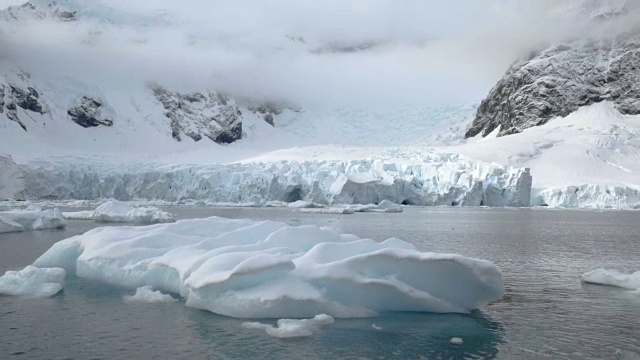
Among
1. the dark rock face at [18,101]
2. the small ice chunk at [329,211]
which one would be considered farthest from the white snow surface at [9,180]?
the dark rock face at [18,101]

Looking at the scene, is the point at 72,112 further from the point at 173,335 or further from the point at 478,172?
the point at 173,335

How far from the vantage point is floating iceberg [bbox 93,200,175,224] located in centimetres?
2700

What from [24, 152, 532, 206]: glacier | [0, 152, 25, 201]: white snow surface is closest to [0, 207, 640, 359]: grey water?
[24, 152, 532, 206]: glacier

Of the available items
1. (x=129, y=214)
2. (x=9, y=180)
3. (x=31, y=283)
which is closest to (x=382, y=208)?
(x=129, y=214)

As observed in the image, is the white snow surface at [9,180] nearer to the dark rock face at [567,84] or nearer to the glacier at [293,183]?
the glacier at [293,183]

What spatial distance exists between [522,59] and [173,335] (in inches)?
4870

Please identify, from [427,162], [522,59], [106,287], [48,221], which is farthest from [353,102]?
[106,287]

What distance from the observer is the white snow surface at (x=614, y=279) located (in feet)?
39.0

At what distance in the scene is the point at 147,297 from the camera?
10.1m

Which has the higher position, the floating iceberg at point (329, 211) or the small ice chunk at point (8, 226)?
the small ice chunk at point (8, 226)

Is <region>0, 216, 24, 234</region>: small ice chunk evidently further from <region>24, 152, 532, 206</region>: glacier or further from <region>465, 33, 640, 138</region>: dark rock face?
<region>465, 33, 640, 138</region>: dark rock face

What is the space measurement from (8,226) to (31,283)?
14.6 meters

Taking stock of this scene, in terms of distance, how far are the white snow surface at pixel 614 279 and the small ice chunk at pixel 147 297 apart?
8184 mm

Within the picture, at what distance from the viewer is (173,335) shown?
806cm
